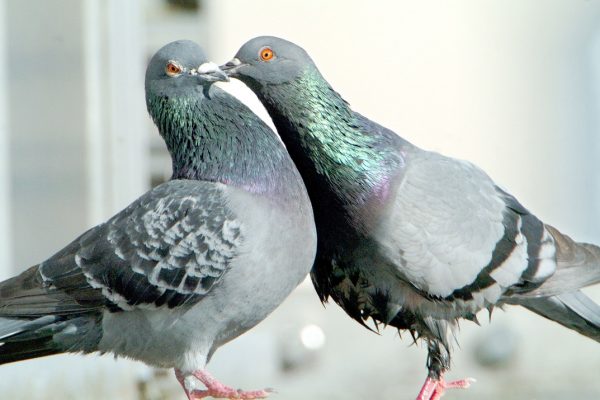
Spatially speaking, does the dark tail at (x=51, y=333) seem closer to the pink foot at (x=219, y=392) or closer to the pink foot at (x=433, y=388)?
the pink foot at (x=219, y=392)

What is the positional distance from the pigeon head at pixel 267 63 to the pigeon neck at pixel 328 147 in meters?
0.04

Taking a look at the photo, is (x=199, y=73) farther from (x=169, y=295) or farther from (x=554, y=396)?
(x=554, y=396)

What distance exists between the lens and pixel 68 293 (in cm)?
503

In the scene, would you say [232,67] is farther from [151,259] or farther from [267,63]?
[151,259]

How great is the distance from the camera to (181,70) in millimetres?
5035

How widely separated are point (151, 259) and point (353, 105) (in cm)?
513

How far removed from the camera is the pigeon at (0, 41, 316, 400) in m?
4.87

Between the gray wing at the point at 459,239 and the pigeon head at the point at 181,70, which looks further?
the gray wing at the point at 459,239

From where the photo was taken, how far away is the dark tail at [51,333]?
5.07 metres

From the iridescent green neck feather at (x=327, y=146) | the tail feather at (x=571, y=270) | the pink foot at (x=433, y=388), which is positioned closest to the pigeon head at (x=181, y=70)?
the iridescent green neck feather at (x=327, y=146)

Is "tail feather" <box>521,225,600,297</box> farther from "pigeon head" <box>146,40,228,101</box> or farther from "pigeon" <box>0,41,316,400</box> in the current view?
"pigeon head" <box>146,40,228,101</box>

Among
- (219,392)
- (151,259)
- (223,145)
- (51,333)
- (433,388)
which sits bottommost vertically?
(433,388)

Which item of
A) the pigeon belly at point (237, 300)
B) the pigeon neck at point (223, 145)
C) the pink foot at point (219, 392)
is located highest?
the pigeon neck at point (223, 145)

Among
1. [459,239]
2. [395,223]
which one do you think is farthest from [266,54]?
[459,239]
